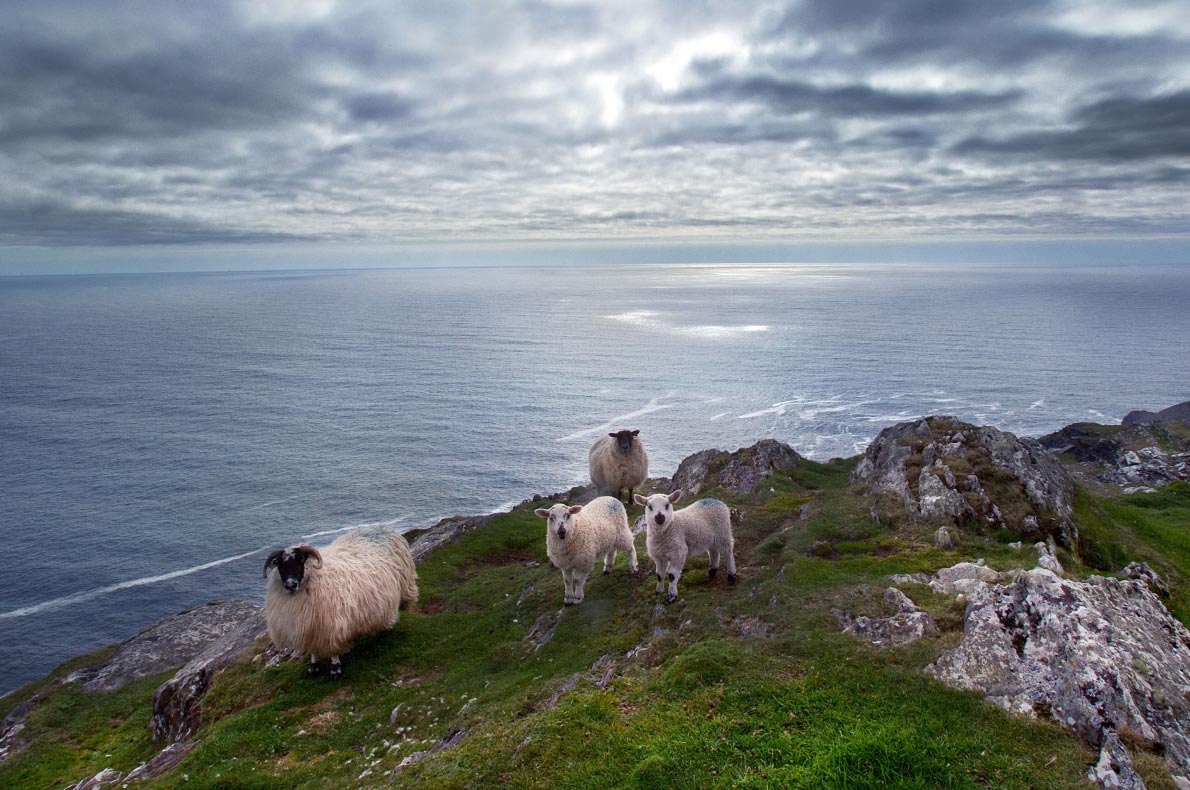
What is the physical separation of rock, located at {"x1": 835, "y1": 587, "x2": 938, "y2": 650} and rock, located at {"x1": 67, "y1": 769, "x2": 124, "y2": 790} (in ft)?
58.1

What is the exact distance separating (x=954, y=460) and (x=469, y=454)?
5802 cm

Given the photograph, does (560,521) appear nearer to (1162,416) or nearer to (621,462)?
(621,462)

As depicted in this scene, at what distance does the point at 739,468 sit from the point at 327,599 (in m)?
24.2

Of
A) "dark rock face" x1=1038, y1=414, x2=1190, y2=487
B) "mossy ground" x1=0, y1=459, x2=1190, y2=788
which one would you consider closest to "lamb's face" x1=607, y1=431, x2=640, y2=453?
"mossy ground" x1=0, y1=459, x2=1190, y2=788

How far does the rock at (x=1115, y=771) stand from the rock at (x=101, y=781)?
65.6 ft

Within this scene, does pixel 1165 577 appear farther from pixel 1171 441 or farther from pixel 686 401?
pixel 686 401

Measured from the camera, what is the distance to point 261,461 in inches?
2734

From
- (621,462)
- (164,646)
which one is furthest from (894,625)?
(164,646)

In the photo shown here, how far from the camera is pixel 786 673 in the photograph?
10.7m

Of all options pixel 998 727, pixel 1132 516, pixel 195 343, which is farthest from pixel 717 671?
pixel 195 343

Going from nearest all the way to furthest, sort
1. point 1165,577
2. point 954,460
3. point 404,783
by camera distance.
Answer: point 404,783 < point 1165,577 < point 954,460

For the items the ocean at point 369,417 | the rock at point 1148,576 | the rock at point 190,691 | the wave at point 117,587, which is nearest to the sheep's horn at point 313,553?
the rock at point 190,691

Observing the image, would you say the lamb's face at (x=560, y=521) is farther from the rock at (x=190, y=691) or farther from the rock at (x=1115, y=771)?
the rock at (x=1115, y=771)

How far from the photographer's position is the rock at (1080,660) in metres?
8.77
